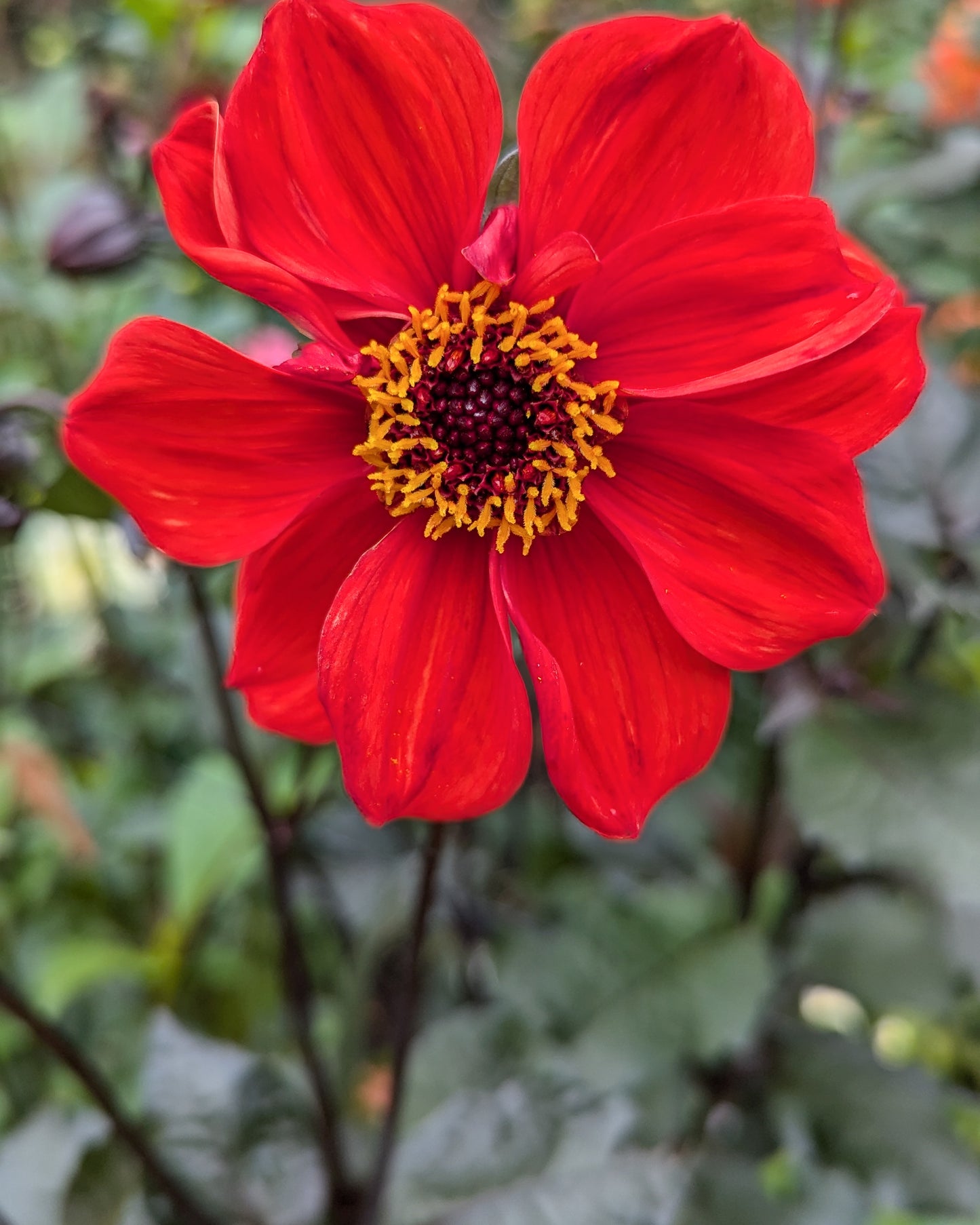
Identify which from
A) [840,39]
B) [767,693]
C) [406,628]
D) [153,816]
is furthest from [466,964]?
[840,39]

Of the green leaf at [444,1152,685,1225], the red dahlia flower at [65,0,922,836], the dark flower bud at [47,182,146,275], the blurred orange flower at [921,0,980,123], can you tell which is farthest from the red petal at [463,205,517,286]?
the blurred orange flower at [921,0,980,123]

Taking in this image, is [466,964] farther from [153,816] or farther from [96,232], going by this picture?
[96,232]

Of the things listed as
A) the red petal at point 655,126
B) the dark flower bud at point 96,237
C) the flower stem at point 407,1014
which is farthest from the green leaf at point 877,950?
the dark flower bud at point 96,237

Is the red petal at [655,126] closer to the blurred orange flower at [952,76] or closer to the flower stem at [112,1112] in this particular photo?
the flower stem at [112,1112]

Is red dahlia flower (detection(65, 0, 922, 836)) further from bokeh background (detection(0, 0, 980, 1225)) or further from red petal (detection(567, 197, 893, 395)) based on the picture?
bokeh background (detection(0, 0, 980, 1225))

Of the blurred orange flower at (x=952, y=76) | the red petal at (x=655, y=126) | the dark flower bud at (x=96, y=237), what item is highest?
the red petal at (x=655, y=126)

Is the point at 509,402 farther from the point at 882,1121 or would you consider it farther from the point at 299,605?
the point at 882,1121
